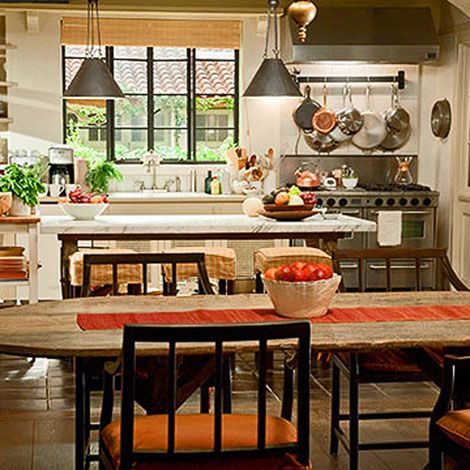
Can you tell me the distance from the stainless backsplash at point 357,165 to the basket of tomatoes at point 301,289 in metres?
5.87

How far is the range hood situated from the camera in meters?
9.09

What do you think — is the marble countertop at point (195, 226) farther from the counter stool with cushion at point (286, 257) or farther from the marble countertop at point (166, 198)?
the marble countertop at point (166, 198)

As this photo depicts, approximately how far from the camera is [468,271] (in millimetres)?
8922

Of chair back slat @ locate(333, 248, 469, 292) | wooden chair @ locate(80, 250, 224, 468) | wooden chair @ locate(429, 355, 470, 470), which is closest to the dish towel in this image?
chair back slat @ locate(333, 248, 469, 292)

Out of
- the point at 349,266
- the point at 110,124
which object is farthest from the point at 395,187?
the point at 110,124

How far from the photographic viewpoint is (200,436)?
3.08 meters

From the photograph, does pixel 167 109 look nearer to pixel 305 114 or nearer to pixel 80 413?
pixel 305 114

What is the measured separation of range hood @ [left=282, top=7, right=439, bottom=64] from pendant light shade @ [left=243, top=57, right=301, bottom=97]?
2.50 m

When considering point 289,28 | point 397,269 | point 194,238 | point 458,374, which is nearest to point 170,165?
point 289,28

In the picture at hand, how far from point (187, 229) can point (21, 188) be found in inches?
41.6

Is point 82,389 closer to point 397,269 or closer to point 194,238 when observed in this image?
point 194,238

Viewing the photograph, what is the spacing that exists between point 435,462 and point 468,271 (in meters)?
5.74

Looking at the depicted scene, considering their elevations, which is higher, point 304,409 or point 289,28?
point 289,28

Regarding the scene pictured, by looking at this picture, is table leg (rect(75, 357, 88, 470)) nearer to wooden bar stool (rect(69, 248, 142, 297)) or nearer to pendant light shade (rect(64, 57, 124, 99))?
wooden bar stool (rect(69, 248, 142, 297))
